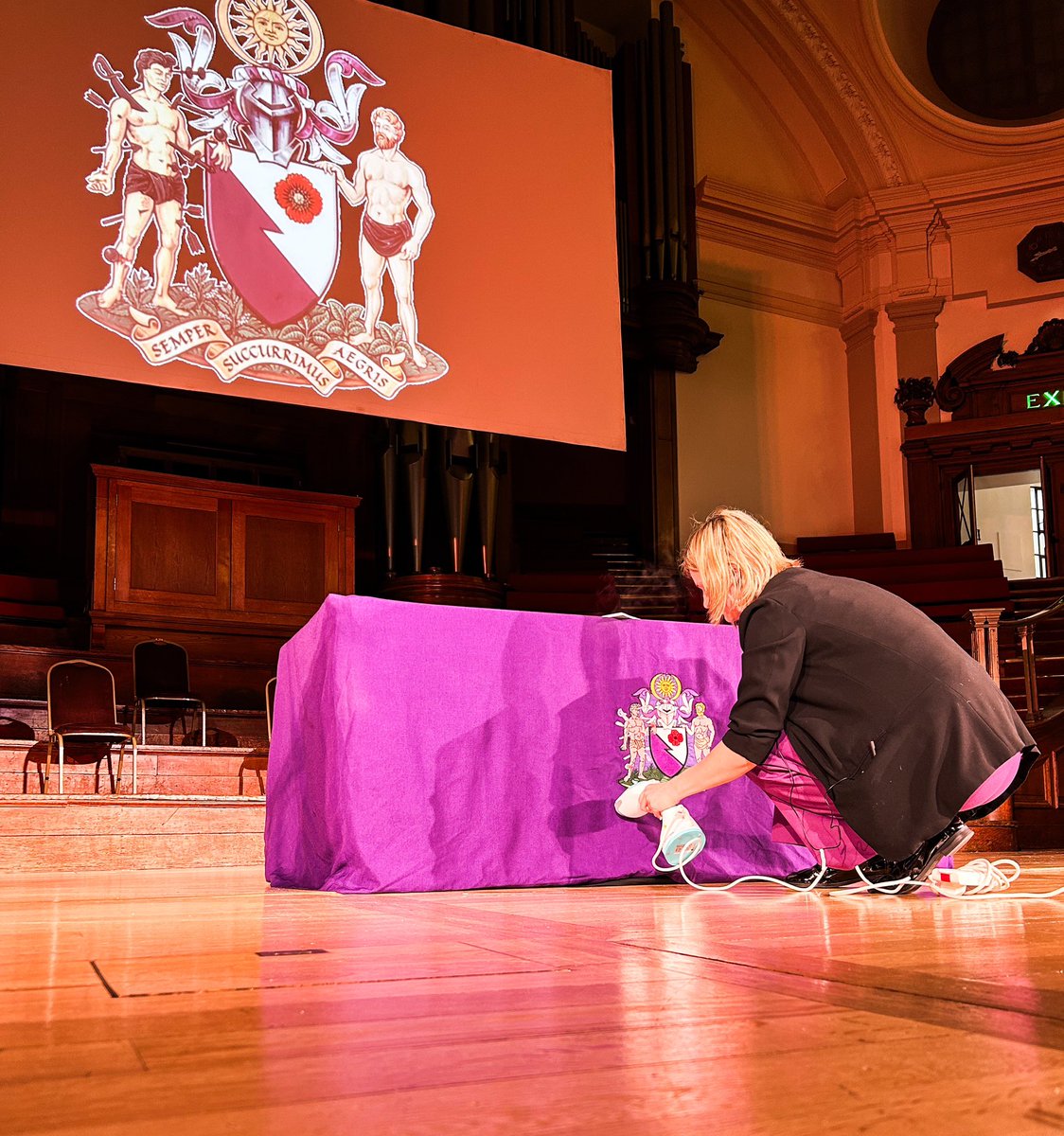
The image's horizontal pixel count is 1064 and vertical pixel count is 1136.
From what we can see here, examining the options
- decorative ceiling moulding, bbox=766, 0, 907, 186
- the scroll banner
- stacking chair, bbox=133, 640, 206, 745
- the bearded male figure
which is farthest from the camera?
decorative ceiling moulding, bbox=766, 0, 907, 186

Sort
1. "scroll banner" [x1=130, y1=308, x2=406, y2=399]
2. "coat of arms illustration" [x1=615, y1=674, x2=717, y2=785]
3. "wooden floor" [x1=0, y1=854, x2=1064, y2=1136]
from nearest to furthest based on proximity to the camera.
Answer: "wooden floor" [x1=0, y1=854, x2=1064, y2=1136]
"coat of arms illustration" [x1=615, y1=674, x2=717, y2=785]
"scroll banner" [x1=130, y1=308, x2=406, y2=399]

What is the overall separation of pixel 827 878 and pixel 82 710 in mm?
4748

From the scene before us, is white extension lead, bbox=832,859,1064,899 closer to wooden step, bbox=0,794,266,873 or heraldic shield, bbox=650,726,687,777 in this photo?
heraldic shield, bbox=650,726,687,777

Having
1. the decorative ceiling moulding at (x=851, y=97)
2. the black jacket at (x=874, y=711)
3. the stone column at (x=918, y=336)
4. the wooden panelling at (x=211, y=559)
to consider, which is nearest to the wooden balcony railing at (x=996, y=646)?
the black jacket at (x=874, y=711)

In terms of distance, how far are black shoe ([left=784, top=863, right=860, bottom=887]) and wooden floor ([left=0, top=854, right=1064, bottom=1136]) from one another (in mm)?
951

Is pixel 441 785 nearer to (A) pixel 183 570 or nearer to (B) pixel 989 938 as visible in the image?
(B) pixel 989 938

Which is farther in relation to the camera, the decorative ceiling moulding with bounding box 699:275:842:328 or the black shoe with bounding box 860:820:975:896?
the decorative ceiling moulding with bounding box 699:275:842:328

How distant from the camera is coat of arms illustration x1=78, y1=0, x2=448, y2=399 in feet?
16.8

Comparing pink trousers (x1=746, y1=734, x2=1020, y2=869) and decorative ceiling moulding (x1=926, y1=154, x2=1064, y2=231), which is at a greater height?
decorative ceiling moulding (x1=926, y1=154, x2=1064, y2=231)

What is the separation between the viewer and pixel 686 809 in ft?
7.54

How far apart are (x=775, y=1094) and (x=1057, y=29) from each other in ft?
40.1

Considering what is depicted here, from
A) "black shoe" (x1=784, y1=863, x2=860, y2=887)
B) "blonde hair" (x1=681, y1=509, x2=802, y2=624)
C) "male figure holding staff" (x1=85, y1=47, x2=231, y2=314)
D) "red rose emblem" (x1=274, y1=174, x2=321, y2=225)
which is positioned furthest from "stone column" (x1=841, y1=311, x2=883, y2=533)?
"blonde hair" (x1=681, y1=509, x2=802, y2=624)

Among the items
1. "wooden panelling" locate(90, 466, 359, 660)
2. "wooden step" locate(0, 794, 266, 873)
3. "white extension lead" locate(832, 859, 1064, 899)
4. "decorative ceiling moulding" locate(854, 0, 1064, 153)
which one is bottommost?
"wooden step" locate(0, 794, 266, 873)

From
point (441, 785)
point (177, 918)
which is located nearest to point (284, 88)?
point (441, 785)
